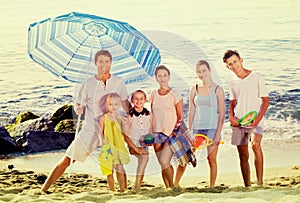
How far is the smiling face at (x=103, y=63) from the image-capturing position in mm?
4210

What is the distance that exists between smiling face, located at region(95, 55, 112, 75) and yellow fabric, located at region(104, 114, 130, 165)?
1.11 ft

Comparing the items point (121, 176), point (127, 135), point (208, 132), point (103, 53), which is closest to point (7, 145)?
point (121, 176)

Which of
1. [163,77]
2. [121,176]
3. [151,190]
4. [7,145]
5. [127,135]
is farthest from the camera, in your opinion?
[7,145]

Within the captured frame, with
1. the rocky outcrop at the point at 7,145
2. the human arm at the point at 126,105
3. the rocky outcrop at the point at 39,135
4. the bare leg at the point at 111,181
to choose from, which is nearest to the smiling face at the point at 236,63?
the human arm at the point at 126,105

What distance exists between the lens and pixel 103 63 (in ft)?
13.9

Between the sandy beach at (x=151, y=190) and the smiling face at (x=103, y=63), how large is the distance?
3.09 ft

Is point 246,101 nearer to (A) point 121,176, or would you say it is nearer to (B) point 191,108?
(B) point 191,108

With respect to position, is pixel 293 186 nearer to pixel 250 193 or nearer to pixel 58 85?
pixel 250 193

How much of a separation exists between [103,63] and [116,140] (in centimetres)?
59

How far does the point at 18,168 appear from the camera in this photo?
5859 millimetres

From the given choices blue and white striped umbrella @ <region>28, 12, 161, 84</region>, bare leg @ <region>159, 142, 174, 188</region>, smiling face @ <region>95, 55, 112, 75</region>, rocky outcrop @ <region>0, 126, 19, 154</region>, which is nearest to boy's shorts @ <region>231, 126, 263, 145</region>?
bare leg @ <region>159, 142, 174, 188</region>

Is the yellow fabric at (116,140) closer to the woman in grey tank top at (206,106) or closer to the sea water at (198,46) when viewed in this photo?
the sea water at (198,46)

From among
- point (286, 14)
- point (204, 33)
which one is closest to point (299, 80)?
point (204, 33)

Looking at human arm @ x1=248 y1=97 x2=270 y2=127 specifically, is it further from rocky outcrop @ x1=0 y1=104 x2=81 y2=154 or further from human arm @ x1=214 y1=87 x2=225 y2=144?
rocky outcrop @ x1=0 y1=104 x2=81 y2=154
